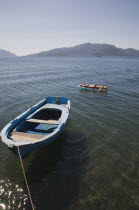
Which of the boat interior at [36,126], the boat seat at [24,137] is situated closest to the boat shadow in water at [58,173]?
the boat interior at [36,126]

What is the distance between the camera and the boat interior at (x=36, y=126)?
837 centimetres

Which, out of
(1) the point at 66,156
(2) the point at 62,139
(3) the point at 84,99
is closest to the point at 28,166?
(1) the point at 66,156

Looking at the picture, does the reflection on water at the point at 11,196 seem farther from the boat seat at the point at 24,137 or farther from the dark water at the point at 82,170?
the boat seat at the point at 24,137

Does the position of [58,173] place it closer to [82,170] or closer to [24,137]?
[82,170]

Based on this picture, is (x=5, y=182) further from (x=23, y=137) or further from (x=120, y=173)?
(x=120, y=173)

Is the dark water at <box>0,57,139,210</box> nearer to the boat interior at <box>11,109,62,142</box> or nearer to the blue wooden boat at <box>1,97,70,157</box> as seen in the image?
the boat interior at <box>11,109,62,142</box>

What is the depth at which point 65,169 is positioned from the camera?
8258 millimetres

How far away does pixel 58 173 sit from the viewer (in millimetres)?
7977

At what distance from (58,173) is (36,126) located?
187 inches

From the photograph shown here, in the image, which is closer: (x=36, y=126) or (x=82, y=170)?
(x=82, y=170)

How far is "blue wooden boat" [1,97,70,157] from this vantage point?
736 cm

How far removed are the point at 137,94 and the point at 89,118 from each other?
1285 centimetres

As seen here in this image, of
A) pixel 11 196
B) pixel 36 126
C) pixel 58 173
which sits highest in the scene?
pixel 36 126

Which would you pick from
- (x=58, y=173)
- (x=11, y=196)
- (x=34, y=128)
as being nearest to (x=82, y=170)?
(x=58, y=173)
